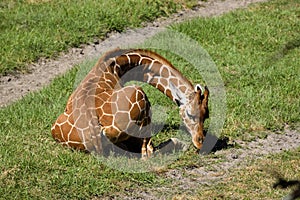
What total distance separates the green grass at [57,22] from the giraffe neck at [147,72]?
3.09 meters

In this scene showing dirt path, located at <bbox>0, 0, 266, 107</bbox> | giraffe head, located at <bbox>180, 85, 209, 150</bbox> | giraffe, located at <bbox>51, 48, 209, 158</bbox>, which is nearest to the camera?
giraffe, located at <bbox>51, 48, 209, 158</bbox>

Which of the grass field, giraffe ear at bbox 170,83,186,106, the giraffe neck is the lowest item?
the grass field

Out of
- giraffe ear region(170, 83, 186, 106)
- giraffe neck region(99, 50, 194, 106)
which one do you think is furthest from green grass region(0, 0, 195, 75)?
giraffe ear region(170, 83, 186, 106)

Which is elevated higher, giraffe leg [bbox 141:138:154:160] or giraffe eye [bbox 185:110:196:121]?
giraffe eye [bbox 185:110:196:121]

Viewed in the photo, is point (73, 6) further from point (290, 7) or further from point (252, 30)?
point (290, 7)

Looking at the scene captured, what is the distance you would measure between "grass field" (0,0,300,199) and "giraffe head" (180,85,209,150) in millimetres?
309

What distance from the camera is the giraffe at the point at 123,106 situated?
684 centimetres

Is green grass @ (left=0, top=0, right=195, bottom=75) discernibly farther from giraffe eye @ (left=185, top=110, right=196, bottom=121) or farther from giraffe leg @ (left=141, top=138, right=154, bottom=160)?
giraffe eye @ (left=185, top=110, right=196, bottom=121)

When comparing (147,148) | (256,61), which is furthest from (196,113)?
(256,61)

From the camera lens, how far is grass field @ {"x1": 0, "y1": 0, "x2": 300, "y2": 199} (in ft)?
21.4

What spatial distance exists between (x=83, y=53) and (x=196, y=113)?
13.8ft

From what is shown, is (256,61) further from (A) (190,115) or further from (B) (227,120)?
(A) (190,115)

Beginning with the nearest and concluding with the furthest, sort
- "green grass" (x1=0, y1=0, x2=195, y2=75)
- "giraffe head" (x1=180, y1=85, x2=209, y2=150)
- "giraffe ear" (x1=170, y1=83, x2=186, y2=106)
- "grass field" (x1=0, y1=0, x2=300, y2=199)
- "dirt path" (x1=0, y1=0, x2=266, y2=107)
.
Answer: "grass field" (x1=0, y1=0, x2=300, y2=199) < "giraffe head" (x1=180, y1=85, x2=209, y2=150) < "giraffe ear" (x1=170, y1=83, x2=186, y2=106) < "dirt path" (x1=0, y1=0, x2=266, y2=107) < "green grass" (x1=0, y1=0, x2=195, y2=75)

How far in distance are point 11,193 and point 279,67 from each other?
17.1 feet
